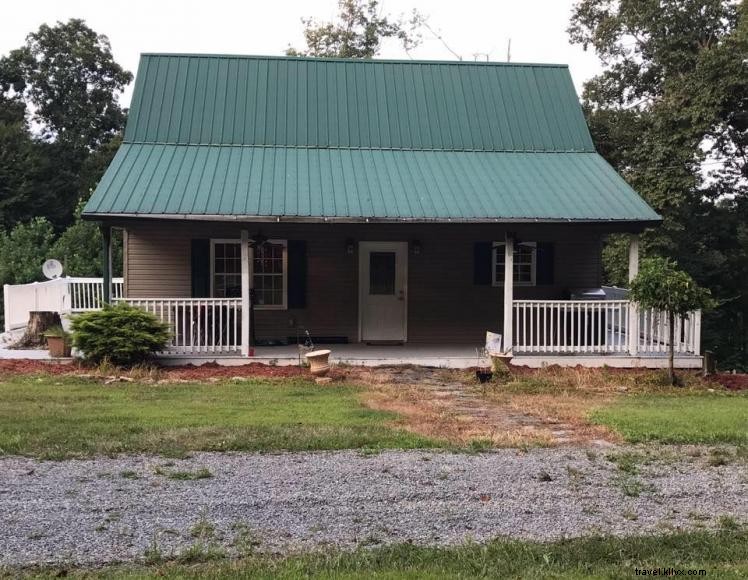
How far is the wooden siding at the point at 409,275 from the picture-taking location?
1325 cm

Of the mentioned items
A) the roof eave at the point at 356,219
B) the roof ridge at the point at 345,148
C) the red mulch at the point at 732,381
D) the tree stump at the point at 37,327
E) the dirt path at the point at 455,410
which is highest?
the roof ridge at the point at 345,148

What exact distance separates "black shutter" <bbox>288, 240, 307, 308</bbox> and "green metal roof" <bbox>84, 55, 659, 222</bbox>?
53.4 inches

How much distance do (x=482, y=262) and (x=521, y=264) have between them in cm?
85

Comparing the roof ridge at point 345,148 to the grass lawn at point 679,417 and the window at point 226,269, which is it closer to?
the window at point 226,269

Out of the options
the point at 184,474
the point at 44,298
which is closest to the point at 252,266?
the point at 44,298

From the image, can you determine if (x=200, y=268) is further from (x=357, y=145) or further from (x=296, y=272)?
(x=357, y=145)

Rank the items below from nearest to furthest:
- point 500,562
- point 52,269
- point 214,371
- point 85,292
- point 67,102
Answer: point 500,562 < point 214,371 < point 52,269 < point 85,292 < point 67,102

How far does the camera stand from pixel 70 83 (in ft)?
127

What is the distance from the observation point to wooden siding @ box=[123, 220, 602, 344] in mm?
13250

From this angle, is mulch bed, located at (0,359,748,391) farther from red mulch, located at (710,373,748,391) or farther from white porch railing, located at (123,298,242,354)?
white porch railing, located at (123,298,242,354)

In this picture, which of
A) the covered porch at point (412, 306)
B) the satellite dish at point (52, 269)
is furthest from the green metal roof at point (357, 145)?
the satellite dish at point (52, 269)

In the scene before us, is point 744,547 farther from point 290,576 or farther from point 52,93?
point 52,93

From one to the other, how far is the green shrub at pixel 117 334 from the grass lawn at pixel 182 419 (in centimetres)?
88

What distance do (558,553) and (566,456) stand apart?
7.66ft
